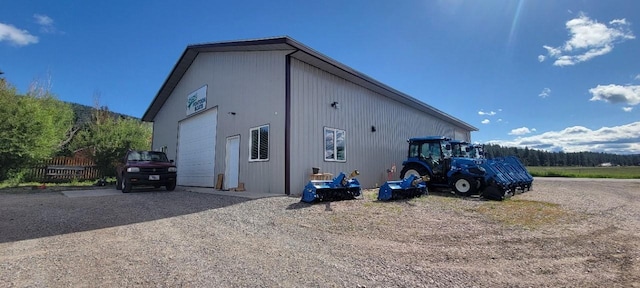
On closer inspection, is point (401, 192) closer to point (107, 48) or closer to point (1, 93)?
point (107, 48)

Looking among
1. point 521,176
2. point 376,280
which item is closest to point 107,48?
point 376,280

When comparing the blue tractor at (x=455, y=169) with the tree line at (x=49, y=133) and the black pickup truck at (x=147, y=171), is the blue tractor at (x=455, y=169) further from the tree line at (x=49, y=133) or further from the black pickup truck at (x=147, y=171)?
the tree line at (x=49, y=133)

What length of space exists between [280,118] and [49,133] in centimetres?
1510

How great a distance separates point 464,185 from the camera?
357 inches

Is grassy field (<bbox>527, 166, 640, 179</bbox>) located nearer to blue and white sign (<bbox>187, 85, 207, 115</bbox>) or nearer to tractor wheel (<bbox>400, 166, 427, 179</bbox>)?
tractor wheel (<bbox>400, 166, 427, 179</bbox>)

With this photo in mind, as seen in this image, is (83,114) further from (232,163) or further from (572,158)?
(572,158)

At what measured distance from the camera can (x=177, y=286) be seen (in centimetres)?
263

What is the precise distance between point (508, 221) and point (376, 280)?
12.6 ft

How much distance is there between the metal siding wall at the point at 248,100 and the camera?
10.1m

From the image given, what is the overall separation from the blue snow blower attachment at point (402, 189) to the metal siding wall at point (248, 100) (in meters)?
3.42

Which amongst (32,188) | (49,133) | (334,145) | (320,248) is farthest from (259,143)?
(49,133)

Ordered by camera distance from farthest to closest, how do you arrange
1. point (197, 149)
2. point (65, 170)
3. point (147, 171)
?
point (65, 170) → point (197, 149) → point (147, 171)

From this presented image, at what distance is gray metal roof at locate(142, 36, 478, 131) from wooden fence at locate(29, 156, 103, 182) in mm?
5936

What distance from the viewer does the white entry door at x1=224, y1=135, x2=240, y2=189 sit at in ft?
38.4
